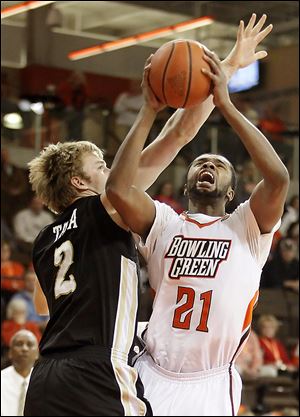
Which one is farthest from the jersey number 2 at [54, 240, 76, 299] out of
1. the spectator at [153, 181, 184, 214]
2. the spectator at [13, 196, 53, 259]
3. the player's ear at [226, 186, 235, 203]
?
the spectator at [153, 181, 184, 214]

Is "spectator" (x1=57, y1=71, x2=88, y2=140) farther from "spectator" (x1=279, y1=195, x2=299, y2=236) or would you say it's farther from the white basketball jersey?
the white basketball jersey

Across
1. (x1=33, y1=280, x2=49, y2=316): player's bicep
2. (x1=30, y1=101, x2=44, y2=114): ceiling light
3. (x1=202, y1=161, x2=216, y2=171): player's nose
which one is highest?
(x1=30, y1=101, x2=44, y2=114): ceiling light

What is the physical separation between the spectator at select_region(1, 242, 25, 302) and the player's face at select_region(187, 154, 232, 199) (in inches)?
316

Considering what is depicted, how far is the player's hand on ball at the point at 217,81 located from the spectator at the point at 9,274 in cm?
852

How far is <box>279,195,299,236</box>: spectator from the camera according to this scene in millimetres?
15110

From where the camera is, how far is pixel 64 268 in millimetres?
4289

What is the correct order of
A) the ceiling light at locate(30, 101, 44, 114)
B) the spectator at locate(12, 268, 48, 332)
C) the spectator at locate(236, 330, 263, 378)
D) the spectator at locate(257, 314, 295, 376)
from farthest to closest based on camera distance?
the ceiling light at locate(30, 101, 44, 114), the spectator at locate(257, 314, 295, 376), the spectator at locate(236, 330, 263, 378), the spectator at locate(12, 268, 48, 332)

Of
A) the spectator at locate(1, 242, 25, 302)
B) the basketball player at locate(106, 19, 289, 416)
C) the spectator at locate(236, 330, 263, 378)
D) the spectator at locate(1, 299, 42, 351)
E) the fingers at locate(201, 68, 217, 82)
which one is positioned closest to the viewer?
the fingers at locate(201, 68, 217, 82)

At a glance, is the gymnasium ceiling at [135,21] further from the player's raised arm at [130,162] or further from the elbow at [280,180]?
the elbow at [280,180]

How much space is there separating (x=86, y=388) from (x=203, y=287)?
73 centimetres

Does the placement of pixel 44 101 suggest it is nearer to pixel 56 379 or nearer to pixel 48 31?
pixel 48 31

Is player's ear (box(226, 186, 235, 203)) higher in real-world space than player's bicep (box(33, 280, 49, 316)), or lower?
higher

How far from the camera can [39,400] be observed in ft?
13.6

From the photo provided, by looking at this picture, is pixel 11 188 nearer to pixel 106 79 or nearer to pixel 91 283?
pixel 106 79
